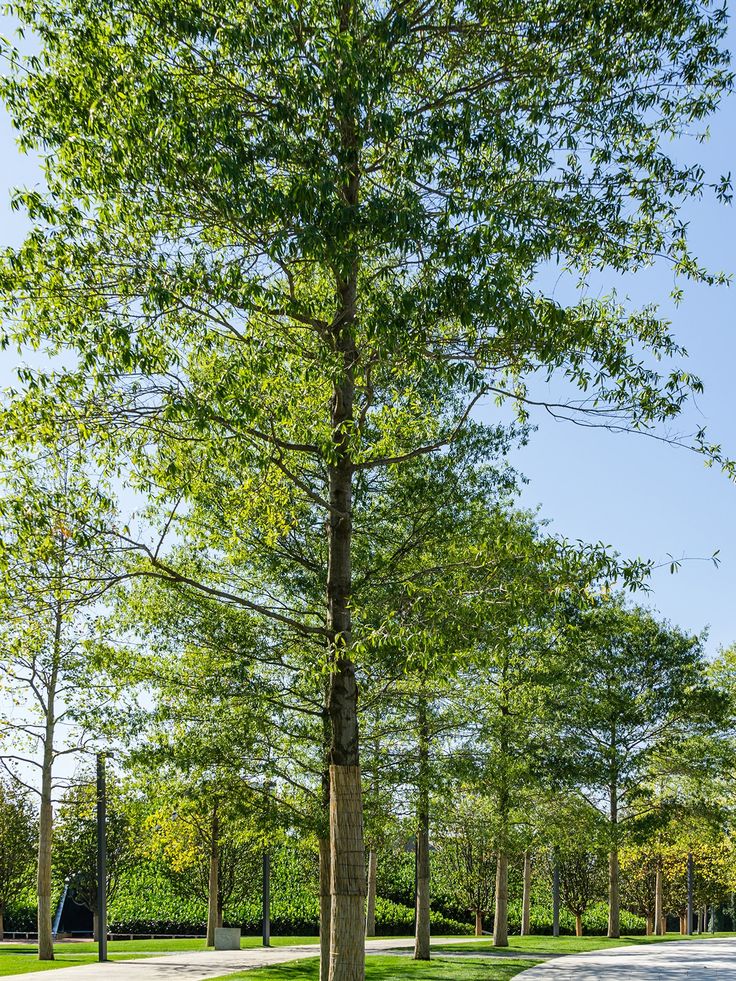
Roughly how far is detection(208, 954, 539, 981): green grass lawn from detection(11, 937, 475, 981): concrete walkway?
975 millimetres

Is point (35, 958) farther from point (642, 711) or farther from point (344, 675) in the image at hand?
point (344, 675)

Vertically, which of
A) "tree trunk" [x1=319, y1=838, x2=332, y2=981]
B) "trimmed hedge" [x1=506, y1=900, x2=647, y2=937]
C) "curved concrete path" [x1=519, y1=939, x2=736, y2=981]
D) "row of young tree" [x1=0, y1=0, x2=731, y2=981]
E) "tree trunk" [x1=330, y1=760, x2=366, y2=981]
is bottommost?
"trimmed hedge" [x1=506, y1=900, x2=647, y2=937]

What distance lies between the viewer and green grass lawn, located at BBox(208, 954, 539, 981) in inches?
749

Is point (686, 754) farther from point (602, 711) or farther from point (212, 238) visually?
point (212, 238)

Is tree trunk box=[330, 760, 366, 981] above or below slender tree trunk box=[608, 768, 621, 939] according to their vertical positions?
above

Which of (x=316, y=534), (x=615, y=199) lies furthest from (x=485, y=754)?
(x=615, y=199)

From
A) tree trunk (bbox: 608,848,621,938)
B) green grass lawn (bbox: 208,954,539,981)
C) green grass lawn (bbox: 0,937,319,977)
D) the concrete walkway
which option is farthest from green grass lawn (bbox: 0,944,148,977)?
tree trunk (bbox: 608,848,621,938)

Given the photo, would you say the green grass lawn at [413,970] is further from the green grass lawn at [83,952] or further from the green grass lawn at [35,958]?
the green grass lawn at [83,952]

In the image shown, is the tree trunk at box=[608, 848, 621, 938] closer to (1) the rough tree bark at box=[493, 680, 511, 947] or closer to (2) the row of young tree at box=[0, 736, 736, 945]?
(2) the row of young tree at box=[0, 736, 736, 945]

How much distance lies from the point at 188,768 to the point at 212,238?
Result: 8.42 meters

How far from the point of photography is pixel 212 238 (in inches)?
413

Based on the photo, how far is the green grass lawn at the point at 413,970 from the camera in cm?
1903

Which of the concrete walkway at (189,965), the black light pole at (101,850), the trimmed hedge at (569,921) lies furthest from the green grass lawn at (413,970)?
the trimmed hedge at (569,921)

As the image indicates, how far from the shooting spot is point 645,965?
21.5 meters
